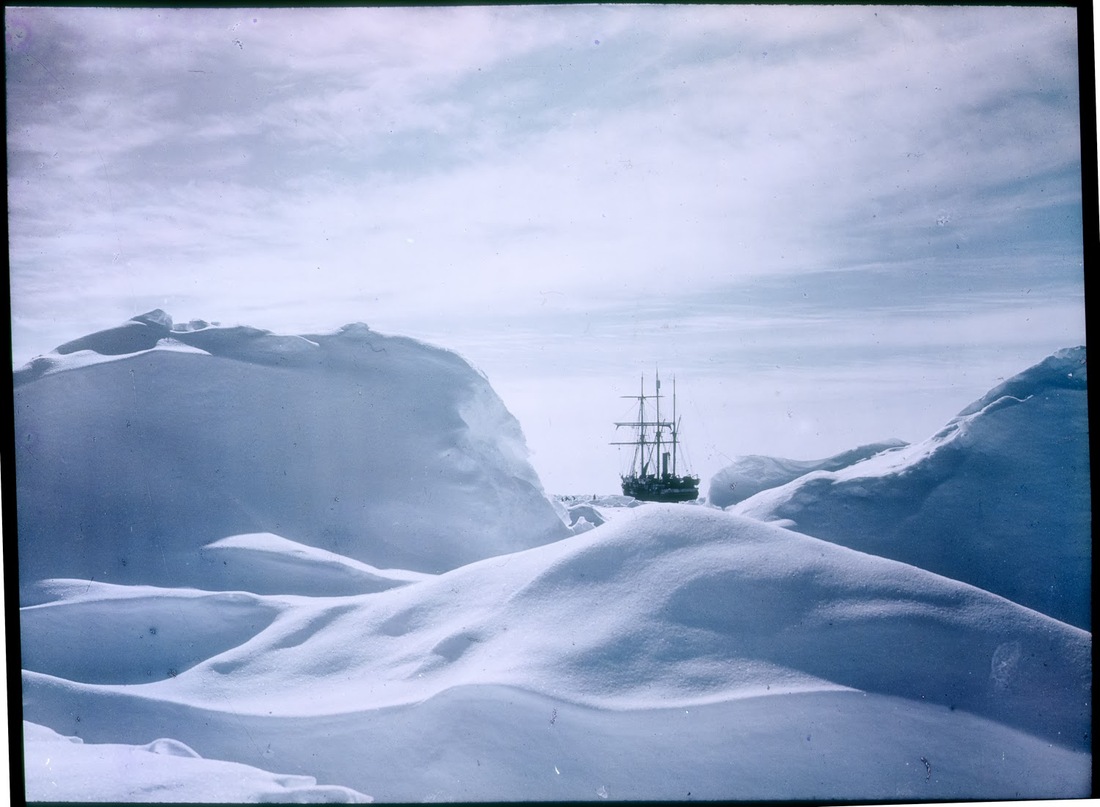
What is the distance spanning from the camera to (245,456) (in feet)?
11.5

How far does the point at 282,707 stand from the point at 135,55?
8.79ft

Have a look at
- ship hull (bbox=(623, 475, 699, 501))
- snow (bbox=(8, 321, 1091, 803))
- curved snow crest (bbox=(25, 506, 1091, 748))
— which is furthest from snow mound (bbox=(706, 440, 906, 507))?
curved snow crest (bbox=(25, 506, 1091, 748))

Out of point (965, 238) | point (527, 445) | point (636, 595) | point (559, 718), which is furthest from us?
point (527, 445)

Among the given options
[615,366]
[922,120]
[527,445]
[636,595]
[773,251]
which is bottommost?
[636,595]

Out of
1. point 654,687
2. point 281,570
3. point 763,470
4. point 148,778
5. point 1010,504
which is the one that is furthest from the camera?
point 763,470

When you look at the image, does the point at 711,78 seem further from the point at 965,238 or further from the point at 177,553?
the point at 177,553

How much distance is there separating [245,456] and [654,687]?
6.47ft

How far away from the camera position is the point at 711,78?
330cm

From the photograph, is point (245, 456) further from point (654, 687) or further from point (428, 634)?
point (654, 687)

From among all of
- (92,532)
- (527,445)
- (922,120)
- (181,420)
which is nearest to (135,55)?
(181,420)

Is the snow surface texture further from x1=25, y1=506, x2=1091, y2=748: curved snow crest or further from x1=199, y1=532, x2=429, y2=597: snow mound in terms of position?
x1=199, y1=532, x2=429, y2=597: snow mound

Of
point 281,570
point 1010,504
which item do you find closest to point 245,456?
point 281,570

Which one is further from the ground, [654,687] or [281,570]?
[281,570]

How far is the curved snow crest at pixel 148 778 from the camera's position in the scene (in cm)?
284
